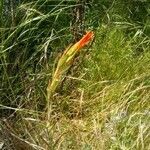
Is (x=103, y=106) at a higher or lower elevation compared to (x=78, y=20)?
lower

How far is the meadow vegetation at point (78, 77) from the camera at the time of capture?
9.02 ft

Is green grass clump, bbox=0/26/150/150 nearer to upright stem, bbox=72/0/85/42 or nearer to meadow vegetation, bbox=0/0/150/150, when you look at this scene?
meadow vegetation, bbox=0/0/150/150

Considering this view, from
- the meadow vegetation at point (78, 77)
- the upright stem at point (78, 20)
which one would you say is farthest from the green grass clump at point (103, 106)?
the upright stem at point (78, 20)

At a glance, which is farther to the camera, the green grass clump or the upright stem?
the upright stem

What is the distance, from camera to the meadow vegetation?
108 inches

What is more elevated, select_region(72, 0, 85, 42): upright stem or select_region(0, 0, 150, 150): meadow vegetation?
select_region(72, 0, 85, 42): upright stem

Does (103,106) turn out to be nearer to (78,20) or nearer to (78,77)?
(78,77)

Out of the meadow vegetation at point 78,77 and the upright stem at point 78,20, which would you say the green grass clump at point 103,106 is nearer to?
the meadow vegetation at point 78,77

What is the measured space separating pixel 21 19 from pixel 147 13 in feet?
2.75

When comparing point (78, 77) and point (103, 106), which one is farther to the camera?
point (78, 77)

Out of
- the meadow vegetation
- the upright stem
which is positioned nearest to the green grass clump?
the meadow vegetation

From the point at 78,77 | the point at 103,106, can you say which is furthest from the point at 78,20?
the point at 103,106

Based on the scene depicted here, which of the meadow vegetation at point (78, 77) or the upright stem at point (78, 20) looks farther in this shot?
the upright stem at point (78, 20)

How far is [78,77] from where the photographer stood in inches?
129
